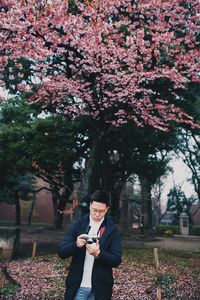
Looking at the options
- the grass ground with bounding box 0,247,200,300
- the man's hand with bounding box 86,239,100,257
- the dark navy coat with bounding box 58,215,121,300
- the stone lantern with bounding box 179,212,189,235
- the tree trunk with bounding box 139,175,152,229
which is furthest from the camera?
the tree trunk with bounding box 139,175,152,229

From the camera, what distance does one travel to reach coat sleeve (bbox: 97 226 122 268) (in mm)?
2574

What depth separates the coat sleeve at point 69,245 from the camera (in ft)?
8.64

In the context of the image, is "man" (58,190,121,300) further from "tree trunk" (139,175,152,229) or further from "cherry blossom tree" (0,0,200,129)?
"tree trunk" (139,175,152,229)

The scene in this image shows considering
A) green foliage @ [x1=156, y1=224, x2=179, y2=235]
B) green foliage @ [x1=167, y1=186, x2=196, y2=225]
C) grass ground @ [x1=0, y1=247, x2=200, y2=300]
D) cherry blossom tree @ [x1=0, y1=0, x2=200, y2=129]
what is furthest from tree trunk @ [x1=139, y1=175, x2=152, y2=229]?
grass ground @ [x1=0, y1=247, x2=200, y2=300]

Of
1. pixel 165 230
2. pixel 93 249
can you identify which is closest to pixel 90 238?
pixel 93 249

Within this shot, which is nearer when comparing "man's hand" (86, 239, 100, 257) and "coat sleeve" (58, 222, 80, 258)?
"man's hand" (86, 239, 100, 257)

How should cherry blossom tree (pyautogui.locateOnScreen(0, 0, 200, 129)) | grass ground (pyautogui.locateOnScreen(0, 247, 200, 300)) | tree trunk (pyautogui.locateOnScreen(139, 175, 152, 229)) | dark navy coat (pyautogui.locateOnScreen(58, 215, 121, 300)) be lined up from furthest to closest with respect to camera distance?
tree trunk (pyautogui.locateOnScreen(139, 175, 152, 229)) < cherry blossom tree (pyautogui.locateOnScreen(0, 0, 200, 129)) < grass ground (pyautogui.locateOnScreen(0, 247, 200, 300)) < dark navy coat (pyautogui.locateOnScreen(58, 215, 121, 300))

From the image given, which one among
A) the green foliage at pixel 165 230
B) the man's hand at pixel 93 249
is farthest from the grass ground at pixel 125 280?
the green foliage at pixel 165 230

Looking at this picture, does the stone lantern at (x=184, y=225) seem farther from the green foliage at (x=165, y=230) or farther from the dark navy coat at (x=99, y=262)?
the dark navy coat at (x=99, y=262)

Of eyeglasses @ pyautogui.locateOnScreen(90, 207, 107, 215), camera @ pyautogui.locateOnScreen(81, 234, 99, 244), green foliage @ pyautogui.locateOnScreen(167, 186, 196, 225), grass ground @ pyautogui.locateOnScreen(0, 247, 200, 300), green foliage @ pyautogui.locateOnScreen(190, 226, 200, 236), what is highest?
green foliage @ pyautogui.locateOnScreen(167, 186, 196, 225)

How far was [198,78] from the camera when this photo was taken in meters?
11.0

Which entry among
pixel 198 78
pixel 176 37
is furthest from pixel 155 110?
pixel 176 37

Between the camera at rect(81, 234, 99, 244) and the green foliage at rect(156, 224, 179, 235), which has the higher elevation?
the camera at rect(81, 234, 99, 244)

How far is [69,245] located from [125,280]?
5.41m
